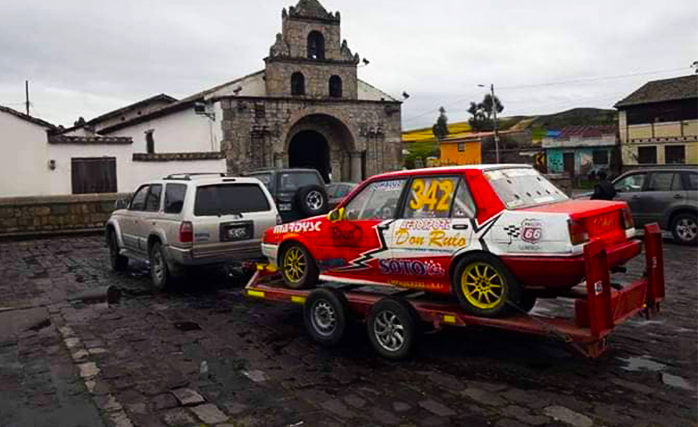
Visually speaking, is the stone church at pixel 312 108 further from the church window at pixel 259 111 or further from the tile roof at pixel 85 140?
the tile roof at pixel 85 140

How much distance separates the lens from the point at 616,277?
955cm

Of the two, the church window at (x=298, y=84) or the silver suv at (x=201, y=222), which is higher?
the church window at (x=298, y=84)

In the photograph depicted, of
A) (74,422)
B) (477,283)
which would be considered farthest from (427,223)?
(74,422)

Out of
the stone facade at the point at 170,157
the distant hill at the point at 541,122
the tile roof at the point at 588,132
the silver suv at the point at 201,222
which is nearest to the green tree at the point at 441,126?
the distant hill at the point at 541,122

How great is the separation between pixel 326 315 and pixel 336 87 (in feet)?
88.2

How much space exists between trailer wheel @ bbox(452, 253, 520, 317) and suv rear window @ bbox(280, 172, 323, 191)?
30.6 feet

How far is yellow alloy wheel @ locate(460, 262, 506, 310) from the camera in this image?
5055mm

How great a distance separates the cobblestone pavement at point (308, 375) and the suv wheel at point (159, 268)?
1213 mm

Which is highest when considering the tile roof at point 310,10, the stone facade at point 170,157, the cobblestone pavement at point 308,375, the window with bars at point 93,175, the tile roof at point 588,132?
the tile roof at point 310,10

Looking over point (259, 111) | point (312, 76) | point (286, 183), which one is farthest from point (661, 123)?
point (286, 183)

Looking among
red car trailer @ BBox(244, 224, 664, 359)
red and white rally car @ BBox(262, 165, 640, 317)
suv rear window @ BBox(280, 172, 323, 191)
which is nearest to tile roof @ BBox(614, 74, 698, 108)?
suv rear window @ BBox(280, 172, 323, 191)

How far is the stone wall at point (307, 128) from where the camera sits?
27.6 m

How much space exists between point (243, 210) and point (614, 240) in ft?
18.4

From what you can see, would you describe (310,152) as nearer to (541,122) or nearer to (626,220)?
(626,220)
